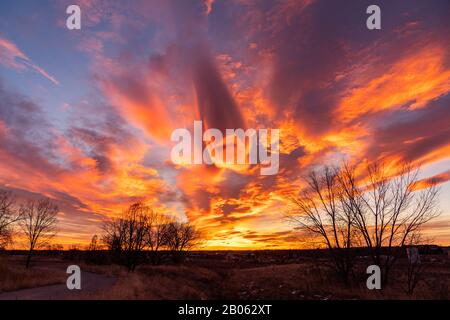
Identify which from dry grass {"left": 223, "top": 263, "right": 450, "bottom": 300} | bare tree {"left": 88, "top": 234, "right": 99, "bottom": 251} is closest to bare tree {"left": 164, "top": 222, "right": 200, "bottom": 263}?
bare tree {"left": 88, "top": 234, "right": 99, "bottom": 251}

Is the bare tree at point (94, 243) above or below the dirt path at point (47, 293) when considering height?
below

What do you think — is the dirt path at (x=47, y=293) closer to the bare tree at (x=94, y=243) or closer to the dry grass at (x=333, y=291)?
the dry grass at (x=333, y=291)

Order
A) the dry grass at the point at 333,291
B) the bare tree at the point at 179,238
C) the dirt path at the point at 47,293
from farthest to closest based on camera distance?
1. the bare tree at the point at 179,238
2. the dry grass at the point at 333,291
3. the dirt path at the point at 47,293

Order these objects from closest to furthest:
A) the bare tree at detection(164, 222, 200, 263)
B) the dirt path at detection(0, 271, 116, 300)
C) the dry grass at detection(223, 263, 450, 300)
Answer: the dirt path at detection(0, 271, 116, 300) < the dry grass at detection(223, 263, 450, 300) < the bare tree at detection(164, 222, 200, 263)

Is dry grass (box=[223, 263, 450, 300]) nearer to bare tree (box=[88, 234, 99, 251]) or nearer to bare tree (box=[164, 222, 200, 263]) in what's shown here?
bare tree (box=[164, 222, 200, 263])

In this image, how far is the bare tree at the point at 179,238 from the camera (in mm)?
67312

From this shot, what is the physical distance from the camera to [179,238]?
70.4m

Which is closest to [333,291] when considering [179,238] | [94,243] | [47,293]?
[47,293]

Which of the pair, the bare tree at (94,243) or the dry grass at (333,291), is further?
the bare tree at (94,243)

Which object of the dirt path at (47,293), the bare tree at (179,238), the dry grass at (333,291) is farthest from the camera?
the bare tree at (179,238)

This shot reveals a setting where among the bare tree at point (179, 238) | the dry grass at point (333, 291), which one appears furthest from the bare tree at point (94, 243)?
the dry grass at point (333, 291)

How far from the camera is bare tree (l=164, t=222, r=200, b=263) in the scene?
67.3m
